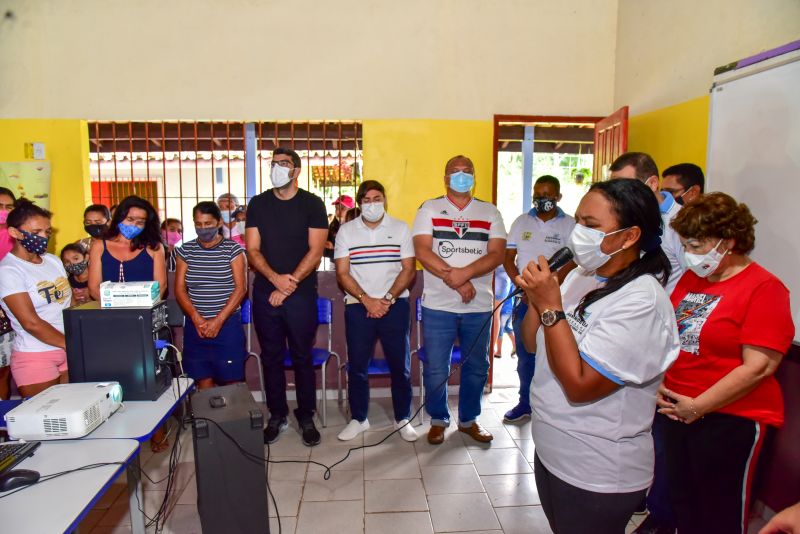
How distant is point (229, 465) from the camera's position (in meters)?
1.95

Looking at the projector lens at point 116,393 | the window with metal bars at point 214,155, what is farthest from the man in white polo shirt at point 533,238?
the projector lens at point 116,393

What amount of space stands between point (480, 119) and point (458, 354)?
6.71 feet

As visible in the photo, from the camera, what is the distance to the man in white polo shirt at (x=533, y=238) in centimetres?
342

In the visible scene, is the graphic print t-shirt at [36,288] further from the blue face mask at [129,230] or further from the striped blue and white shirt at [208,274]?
the striped blue and white shirt at [208,274]

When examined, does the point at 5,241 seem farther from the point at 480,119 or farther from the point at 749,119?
the point at 749,119

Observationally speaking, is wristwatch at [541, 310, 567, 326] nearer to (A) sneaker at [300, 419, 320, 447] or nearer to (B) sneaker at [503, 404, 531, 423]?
(A) sneaker at [300, 419, 320, 447]

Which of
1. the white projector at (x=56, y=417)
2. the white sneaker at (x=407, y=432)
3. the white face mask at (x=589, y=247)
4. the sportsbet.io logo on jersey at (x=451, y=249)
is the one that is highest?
the white face mask at (x=589, y=247)

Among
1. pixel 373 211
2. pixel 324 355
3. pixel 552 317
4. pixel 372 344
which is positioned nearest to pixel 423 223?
pixel 373 211

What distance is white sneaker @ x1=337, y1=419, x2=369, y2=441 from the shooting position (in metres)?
3.27

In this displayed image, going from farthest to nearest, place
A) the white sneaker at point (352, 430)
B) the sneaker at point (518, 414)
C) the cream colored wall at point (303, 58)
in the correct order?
the cream colored wall at point (303, 58) → the sneaker at point (518, 414) → the white sneaker at point (352, 430)

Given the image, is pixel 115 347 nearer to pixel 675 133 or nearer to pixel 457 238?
pixel 457 238

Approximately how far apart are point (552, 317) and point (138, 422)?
4.86 feet

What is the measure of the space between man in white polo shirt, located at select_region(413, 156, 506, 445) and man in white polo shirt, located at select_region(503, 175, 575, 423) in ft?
1.08

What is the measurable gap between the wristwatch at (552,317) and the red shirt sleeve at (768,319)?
81 centimetres
